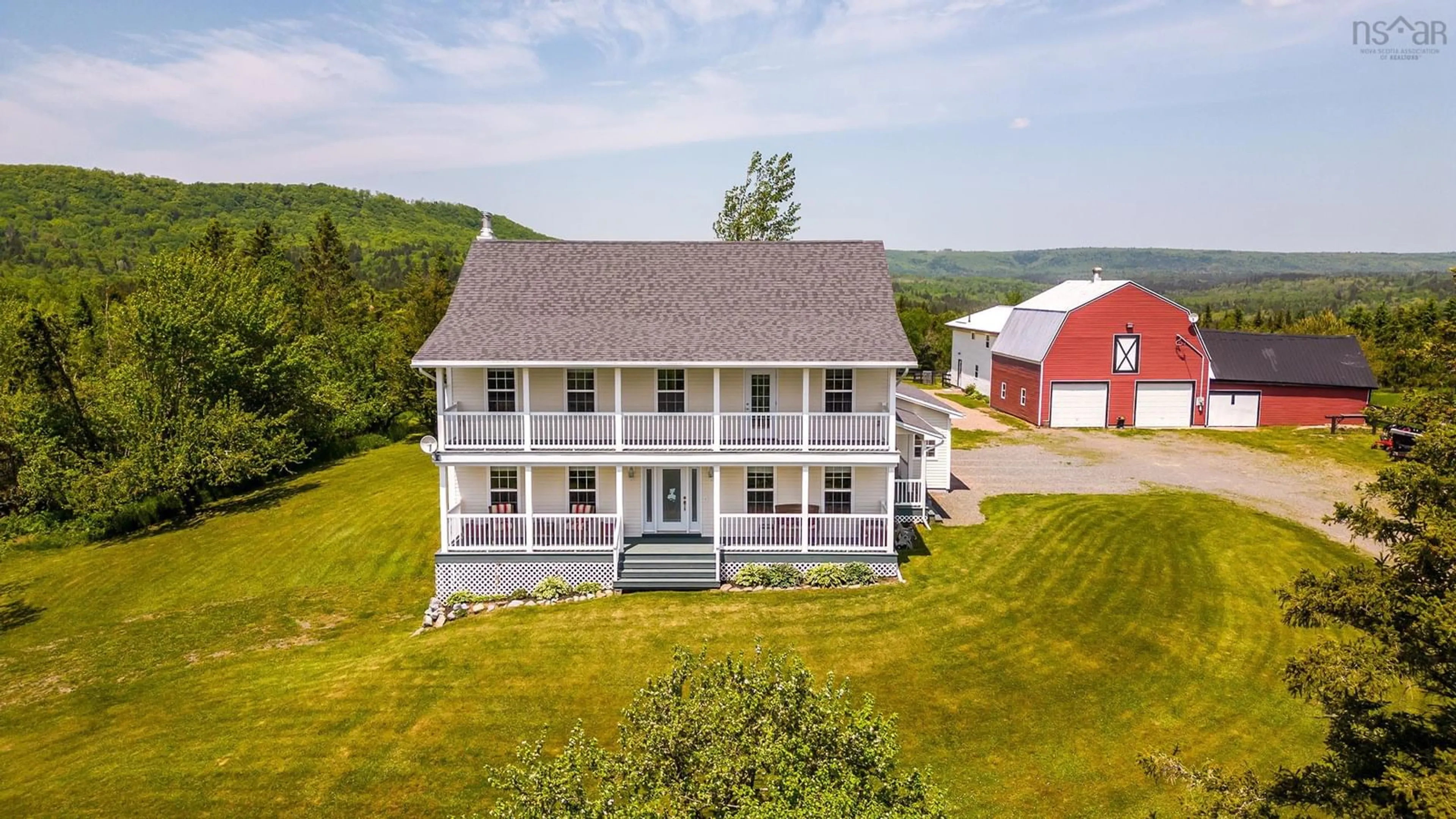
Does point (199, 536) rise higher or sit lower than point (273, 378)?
lower

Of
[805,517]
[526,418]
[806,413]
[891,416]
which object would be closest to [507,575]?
[526,418]

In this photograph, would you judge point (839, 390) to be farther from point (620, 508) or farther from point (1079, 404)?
point (1079, 404)

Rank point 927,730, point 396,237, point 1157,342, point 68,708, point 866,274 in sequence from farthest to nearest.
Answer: point 396,237 < point 1157,342 < point 866,274 < point 68,708 < point 927,730

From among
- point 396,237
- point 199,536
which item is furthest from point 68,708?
point 396,237

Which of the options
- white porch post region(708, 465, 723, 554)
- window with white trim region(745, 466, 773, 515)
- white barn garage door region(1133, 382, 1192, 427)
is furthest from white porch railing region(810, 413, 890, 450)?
white barn garage door region(1133, 382, 1192, 427)

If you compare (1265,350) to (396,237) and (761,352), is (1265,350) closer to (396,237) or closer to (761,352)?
(761,352)

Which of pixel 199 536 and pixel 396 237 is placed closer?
pixel 199 536
